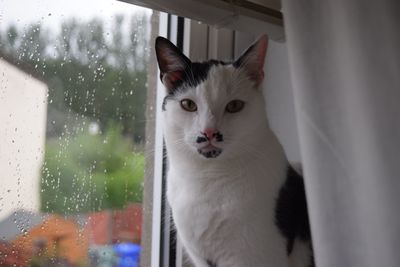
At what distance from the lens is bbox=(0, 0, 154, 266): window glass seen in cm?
102

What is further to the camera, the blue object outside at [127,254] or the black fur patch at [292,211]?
the blue object outside at [127,254]

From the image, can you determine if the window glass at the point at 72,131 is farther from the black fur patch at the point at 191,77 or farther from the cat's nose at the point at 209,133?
the cat's nose at the point at 209,133

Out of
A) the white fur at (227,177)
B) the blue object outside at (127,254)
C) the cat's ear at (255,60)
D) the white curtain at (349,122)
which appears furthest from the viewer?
the blue object outside at (127,254)

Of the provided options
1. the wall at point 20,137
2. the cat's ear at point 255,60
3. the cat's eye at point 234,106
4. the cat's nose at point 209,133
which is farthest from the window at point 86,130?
the cat's nose at point 209,133

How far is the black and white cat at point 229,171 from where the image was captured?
0.94 meters

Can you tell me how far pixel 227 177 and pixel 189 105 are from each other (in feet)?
0.58

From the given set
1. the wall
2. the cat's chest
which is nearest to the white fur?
the cat's chest

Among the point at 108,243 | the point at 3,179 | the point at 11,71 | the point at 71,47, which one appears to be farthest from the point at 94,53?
the point at 108,243

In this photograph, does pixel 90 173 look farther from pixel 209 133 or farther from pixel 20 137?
pixel 209 133

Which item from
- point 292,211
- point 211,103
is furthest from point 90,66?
point 292,211

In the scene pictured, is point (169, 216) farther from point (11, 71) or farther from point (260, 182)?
point (11, 71)

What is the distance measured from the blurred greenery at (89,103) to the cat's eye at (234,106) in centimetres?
39

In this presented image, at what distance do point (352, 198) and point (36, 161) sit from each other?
2.26 feet

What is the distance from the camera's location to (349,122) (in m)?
0.77
